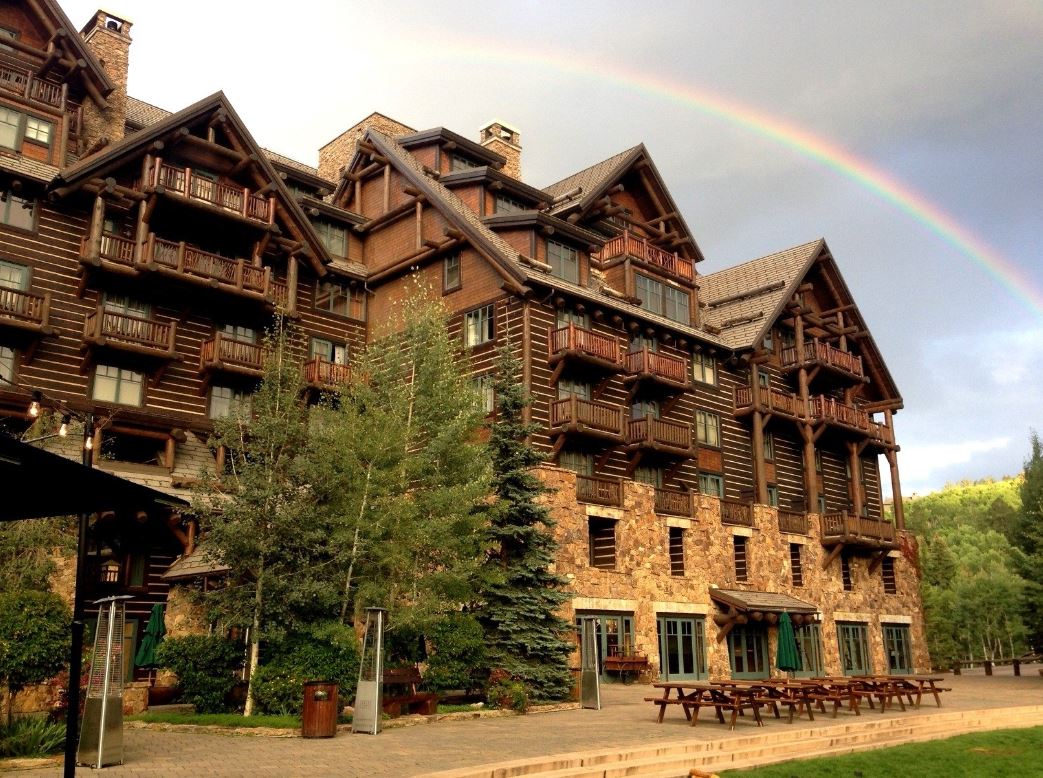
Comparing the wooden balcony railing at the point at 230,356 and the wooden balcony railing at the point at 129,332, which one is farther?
the wooden balcony railing at the point at 230,356

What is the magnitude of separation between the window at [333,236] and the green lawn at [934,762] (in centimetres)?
2949

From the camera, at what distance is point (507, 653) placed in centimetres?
2441

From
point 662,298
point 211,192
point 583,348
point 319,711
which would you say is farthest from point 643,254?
point 319,711

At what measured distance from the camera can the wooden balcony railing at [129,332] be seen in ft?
99.4

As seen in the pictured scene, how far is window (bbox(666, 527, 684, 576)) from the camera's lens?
37.3 m

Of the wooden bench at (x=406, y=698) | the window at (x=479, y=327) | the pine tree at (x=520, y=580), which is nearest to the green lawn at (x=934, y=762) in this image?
the wooden bench at (x=406, y=698)

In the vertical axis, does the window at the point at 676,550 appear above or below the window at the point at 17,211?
below

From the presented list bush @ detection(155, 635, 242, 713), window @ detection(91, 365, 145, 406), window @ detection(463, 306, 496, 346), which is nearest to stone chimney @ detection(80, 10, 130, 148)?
window @ detection(91, 365, 145, 406)

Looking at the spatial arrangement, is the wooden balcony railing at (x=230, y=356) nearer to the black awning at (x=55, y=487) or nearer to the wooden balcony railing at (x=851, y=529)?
the black awning at (x=55, y=487)

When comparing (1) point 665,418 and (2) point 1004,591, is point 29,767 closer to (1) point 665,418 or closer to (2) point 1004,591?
(1) point 665,418

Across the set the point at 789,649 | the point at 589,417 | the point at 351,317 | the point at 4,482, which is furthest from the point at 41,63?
the point at 789,649

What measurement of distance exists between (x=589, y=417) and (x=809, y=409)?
16.4 meters

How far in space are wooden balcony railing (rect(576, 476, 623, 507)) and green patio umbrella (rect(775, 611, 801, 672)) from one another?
32.0 ft

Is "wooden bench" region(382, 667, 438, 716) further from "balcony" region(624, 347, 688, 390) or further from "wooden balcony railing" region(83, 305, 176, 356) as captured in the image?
"balcony" region(624, 347, 688, 390)
